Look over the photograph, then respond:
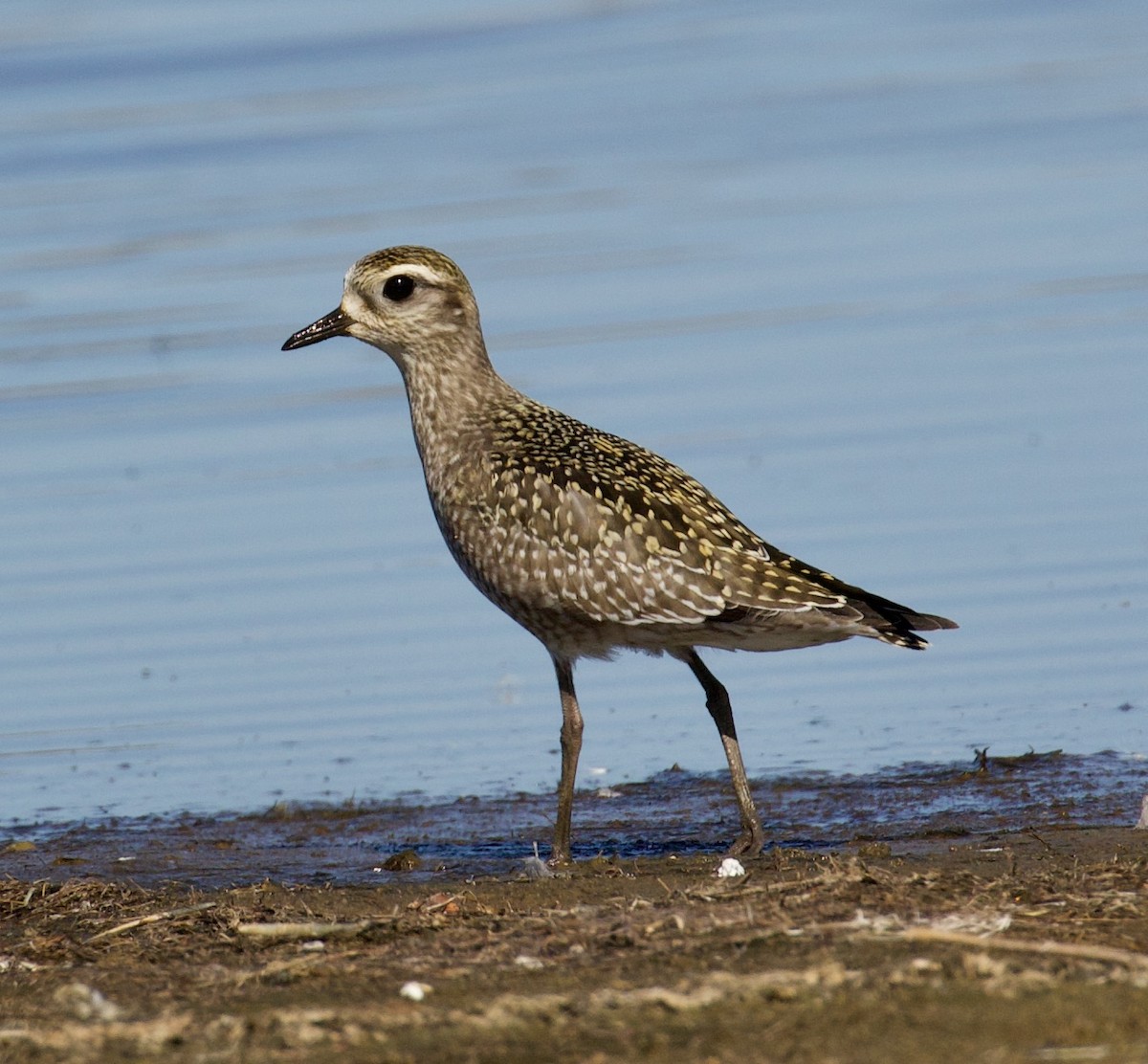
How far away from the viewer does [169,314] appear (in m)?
17.8

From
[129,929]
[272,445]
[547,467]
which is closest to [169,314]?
[272,445]

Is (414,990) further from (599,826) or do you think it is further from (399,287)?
Result: (399,287)

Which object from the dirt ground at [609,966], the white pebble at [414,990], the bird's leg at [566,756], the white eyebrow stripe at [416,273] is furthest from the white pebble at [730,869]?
the white eyebrow stripe at [416,273]

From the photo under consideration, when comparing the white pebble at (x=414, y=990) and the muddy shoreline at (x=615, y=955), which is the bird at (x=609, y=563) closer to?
the muddy shoreline at (x=615, y=955)

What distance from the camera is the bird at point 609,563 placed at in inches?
344

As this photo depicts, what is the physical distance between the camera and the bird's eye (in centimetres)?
996

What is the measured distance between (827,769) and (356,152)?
1355 centimetres

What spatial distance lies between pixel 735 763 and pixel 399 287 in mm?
2465

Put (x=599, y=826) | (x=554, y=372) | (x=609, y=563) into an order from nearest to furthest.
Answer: (x=609, y=563), (x=599, y=826), (x=554, y=372)

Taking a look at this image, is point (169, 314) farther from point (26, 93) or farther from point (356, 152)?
point (26, 93)

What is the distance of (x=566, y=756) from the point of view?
9203 mm

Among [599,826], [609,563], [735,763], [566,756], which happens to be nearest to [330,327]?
[609,563]

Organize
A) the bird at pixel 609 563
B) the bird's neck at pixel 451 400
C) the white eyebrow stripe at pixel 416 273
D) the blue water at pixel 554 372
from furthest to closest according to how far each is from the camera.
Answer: the blue water at pixel 554 372 → the white eyebrow stripe at pixel 416 273 → the bird's neck at pixel 451 400 → the bird at pixel 609 563

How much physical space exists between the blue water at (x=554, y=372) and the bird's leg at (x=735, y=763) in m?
1.18
